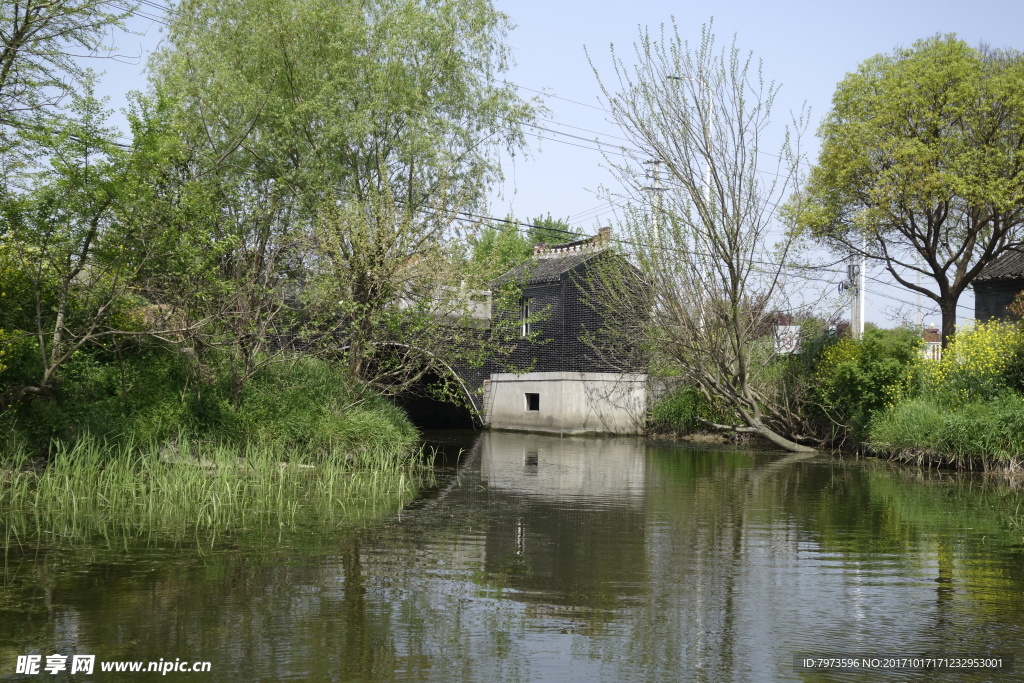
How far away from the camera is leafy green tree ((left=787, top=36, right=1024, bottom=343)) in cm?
2170

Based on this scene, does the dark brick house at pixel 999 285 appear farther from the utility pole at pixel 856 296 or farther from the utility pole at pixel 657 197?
the utility pole at pixel 657 197

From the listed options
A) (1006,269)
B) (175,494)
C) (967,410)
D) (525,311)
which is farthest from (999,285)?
(175,494)

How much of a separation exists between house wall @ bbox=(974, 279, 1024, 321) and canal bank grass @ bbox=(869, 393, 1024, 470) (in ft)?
36.4

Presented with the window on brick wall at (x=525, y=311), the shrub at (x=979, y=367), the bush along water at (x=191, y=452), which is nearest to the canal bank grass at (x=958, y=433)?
the shrub at (x=979, y=367)

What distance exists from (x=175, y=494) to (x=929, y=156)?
18.7 m

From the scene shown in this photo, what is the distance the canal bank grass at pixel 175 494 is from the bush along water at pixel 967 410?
1124cm

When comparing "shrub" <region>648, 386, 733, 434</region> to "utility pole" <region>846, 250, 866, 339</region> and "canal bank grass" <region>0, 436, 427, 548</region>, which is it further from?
"canal bank grass" <region>0, 436, 427, 548</region>

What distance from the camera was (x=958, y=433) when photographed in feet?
61.1

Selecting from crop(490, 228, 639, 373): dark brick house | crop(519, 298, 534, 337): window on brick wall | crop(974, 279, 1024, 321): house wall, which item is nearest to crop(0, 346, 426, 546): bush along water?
crop(490, 228, 639, 373): dark brick house

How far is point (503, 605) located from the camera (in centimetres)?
688

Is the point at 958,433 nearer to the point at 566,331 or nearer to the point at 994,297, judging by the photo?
the point at 994,297

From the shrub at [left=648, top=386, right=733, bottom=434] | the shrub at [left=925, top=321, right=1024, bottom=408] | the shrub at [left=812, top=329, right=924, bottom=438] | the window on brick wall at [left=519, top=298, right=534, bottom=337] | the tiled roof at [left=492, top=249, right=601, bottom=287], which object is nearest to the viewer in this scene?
the shrub at [left=925, top=321, right=1024, bottom=408]

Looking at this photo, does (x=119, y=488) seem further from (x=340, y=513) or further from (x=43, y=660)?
(x=43, y=660)

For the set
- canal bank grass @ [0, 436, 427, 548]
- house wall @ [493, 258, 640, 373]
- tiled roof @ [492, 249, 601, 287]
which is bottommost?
canal bank grass @ [0, 436, 427, 548]
